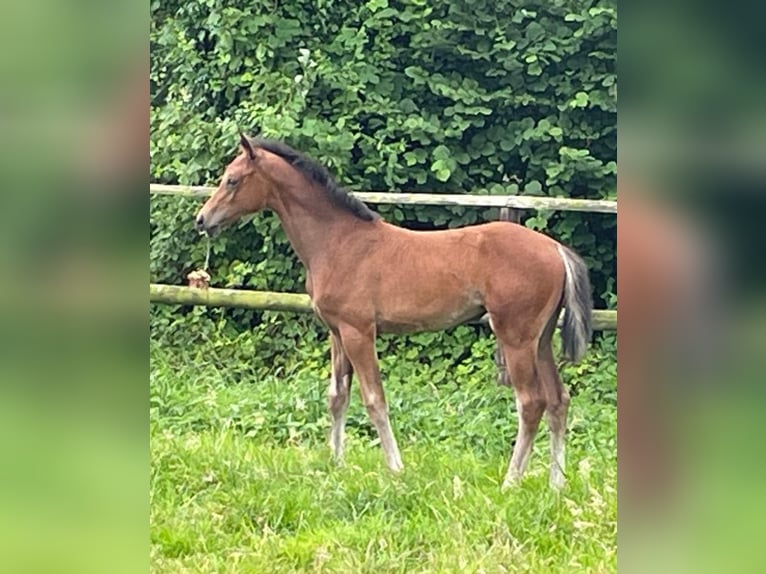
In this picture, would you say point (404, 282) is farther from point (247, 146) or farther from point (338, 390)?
point (247, 146)

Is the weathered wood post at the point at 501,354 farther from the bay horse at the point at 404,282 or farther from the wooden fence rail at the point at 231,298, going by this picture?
the wooden fence rail at the point at 231,298

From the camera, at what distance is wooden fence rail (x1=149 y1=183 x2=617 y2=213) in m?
2.87

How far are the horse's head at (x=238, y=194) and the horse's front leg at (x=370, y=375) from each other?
1.58 ft

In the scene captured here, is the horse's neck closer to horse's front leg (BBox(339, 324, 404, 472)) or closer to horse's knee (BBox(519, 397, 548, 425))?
horse's front leg (BBox(339, 324, 404, 472))

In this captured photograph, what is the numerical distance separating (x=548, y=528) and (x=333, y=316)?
90 centimetres

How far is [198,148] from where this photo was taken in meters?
3.39

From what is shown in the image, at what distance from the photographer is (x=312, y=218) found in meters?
2.88

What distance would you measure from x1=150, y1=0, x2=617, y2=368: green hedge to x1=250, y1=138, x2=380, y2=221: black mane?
1.20 feet

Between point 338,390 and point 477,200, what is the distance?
2.46ft

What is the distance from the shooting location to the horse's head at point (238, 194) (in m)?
2.86

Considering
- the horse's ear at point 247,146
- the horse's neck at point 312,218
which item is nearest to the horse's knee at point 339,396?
the horse's neck at point 312,218

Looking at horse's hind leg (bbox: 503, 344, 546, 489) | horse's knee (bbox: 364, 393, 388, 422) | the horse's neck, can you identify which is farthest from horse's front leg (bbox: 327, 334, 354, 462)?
horse's hind leg (bbox: 503, 344, 546, 489)
